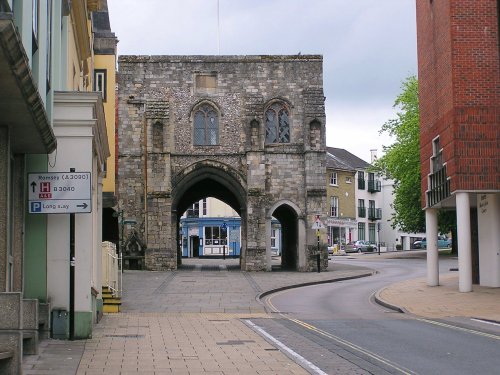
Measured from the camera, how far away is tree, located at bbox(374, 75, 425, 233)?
61.4 meters

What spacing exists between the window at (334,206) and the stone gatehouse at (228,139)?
41826 mm

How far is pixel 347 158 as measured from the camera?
92938mm

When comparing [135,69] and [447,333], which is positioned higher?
[135,69]

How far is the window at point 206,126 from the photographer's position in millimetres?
44312

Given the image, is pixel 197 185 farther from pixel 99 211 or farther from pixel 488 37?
pixel 99 211

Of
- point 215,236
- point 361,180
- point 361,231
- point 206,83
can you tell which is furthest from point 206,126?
point 361,231

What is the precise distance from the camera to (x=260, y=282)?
3450 centimetres

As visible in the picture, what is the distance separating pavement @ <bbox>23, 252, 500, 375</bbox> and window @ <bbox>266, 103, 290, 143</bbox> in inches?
332

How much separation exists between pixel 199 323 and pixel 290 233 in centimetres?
2928

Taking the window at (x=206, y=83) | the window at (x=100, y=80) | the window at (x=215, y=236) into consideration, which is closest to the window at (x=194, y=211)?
the window at (x=215, y=236)

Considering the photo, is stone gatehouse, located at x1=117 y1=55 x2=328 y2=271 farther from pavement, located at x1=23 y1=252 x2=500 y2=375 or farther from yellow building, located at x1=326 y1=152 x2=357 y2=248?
yellow building, located at x1=326 y1=152 x2=357 y2=248

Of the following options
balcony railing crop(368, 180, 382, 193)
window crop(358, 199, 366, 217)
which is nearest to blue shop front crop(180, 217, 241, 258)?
window crop(358, 199, 366, 217)

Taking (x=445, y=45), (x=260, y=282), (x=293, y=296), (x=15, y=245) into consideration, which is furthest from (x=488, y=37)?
(x=15, y=245)

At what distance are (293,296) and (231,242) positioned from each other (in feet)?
164
